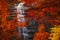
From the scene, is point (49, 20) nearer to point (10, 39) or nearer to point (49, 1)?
point (49, 1)

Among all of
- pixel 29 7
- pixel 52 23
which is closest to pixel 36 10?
pixel 29 7

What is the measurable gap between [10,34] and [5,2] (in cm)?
30

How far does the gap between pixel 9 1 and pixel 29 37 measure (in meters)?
0.38

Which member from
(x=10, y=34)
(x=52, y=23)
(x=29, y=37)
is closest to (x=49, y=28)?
(x=52, y=23)

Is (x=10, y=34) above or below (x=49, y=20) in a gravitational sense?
below

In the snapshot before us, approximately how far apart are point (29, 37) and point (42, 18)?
8.3 inches

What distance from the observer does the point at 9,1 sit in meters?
1.73

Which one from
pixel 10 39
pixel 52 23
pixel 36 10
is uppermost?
pixel 36 10

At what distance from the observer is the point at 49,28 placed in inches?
67.2

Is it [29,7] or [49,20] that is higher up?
[29,7]

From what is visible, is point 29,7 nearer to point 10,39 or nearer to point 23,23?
point 23,23

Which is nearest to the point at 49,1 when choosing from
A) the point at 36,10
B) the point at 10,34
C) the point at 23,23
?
the point at 36,10

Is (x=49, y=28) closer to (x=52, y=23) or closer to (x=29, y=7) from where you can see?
(x=52, y=23)

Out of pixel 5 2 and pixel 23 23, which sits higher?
pixel 5 2
